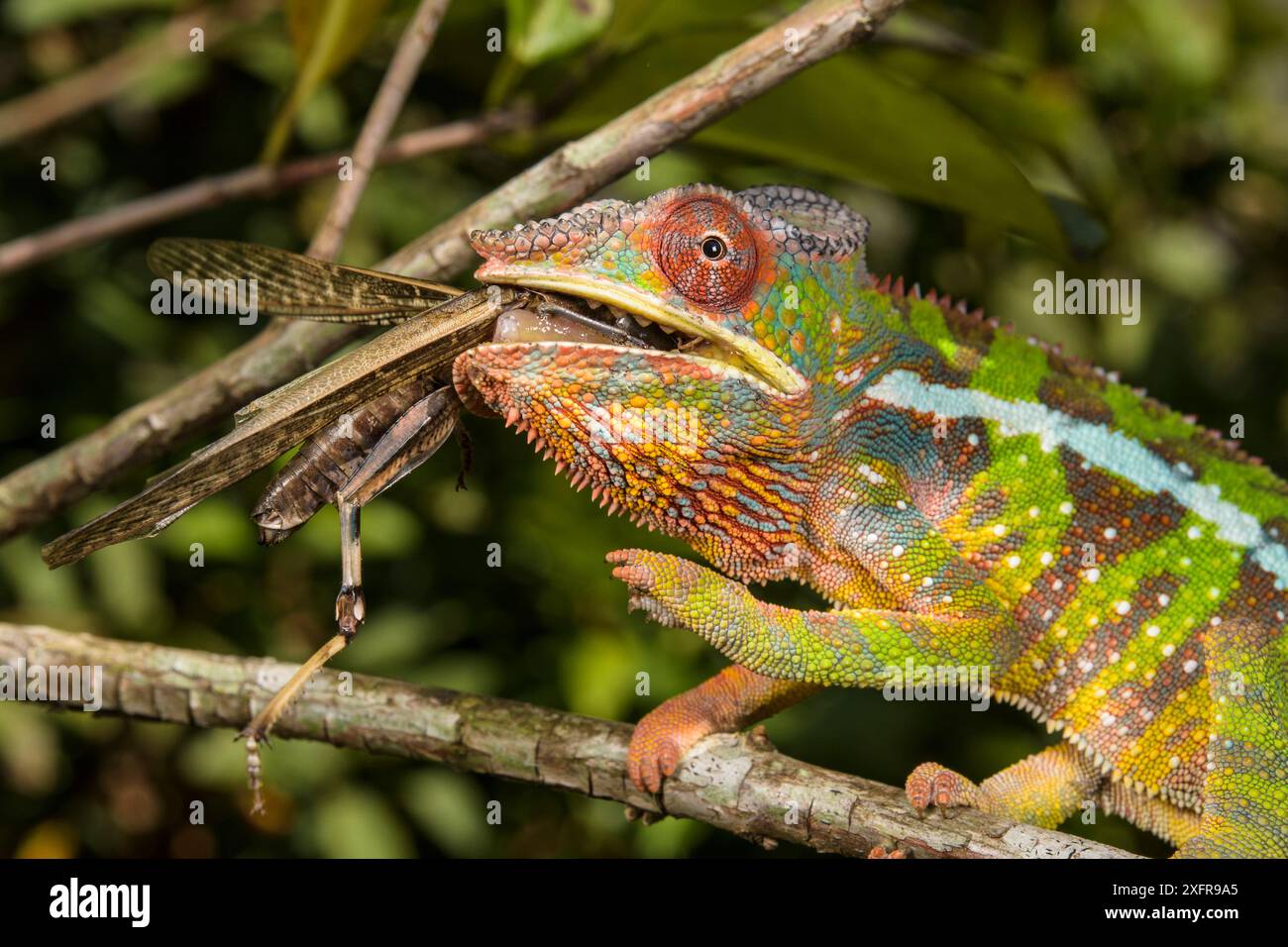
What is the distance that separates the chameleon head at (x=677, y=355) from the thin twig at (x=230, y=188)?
0.90m

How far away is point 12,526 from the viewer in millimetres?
2506

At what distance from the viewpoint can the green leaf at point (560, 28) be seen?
2365mm

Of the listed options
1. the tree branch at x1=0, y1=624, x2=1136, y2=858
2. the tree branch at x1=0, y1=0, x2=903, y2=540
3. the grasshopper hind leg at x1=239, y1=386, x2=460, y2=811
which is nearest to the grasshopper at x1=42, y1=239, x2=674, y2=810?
the grasshopper hind leg at x1=239, y1=386, x2=460, y2=811

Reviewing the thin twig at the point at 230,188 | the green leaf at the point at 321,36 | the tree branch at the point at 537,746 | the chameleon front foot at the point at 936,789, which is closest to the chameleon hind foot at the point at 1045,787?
the chameleon front foot at the point at 936,789

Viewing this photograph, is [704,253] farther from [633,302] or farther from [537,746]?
[537,746]

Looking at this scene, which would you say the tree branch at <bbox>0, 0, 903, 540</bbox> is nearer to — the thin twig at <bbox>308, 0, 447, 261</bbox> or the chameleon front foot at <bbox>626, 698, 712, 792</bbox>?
the thin twig at <bbox>308, 0, 447, 261</bbox>

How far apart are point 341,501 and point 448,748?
0.55m

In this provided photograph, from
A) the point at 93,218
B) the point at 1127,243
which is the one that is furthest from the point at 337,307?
the point at 1127,243

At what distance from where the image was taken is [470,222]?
7.18ft

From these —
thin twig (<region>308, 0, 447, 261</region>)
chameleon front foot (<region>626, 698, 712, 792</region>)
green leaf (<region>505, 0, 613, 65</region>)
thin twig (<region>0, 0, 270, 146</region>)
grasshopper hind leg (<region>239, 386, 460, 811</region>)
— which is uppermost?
thin twig (<region>0, 0, 270, 146</region>)

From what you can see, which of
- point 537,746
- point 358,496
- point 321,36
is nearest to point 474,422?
point 321,36

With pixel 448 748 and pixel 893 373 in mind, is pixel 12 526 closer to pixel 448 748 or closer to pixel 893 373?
pixel 448 748

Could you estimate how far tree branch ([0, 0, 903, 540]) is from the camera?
6.46 feet

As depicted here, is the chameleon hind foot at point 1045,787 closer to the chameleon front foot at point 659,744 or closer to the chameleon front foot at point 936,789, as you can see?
the chameleon front foot at point 936,789
